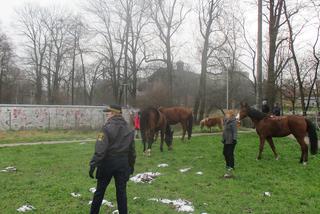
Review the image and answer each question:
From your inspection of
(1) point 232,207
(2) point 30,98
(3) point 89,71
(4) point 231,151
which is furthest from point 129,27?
(1) point 232,207

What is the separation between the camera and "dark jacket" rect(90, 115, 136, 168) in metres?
6.43

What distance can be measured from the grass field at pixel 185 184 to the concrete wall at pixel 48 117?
684 inches

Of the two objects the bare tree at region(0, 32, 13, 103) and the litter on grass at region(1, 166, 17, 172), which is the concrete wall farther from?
the bare tree at region(0, 32, 13, 103)

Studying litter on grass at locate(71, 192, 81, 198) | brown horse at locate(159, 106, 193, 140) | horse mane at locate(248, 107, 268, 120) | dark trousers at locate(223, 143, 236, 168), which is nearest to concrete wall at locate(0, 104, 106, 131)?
brown horse at locate(159, 106, 193, 140)

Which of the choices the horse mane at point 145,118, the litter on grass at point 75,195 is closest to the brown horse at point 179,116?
the horse mane at point 145,118

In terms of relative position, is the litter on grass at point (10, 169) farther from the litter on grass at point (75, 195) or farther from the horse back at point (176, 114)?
the horse back at point (176, 114)

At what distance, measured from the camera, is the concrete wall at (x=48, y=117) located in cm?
3200

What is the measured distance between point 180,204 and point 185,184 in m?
1.96

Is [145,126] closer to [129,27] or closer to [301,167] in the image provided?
[301,167]

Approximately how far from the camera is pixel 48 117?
114 feet

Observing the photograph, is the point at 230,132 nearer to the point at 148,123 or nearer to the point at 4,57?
the point at 148,123

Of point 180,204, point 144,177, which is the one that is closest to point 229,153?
point 144,177

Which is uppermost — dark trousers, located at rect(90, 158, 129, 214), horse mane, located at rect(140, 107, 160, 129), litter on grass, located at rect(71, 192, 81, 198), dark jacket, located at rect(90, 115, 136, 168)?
horse mane, located at rect(140, 107, 160, 129)

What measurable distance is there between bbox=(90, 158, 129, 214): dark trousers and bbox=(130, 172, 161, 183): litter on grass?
3466 millimetres
